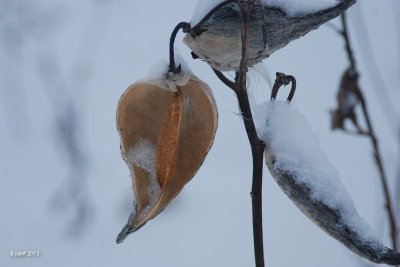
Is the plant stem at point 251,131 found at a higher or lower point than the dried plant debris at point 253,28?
lower

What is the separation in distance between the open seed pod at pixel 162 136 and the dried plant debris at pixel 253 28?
0.16ft

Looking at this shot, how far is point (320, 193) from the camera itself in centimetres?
49

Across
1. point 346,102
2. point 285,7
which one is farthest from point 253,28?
point 346,102

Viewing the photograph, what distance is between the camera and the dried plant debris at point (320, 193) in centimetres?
48

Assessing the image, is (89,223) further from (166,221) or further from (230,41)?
(230,41)

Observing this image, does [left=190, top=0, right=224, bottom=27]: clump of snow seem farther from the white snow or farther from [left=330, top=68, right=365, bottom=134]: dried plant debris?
[left=330, top=68, right=365, bottom=134]: dried plant debris

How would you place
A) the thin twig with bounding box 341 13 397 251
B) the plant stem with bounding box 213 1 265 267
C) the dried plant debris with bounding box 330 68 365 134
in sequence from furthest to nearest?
the dried plant debris with bounding box 330 68 365 134, the thin twig with bounding box 341 13 397 251, the plant stem with bounding box 213 1 265 267

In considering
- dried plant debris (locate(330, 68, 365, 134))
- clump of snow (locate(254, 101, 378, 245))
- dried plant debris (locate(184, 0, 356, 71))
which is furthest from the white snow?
dried plant debris (locate(330, 68, 365, 134))

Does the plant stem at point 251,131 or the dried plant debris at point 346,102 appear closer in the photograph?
the plant stem at point 251,131

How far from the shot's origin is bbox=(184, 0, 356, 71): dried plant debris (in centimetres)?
48

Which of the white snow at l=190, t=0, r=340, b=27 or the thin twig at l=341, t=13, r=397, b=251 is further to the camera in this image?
the thin twig at l=341, t=13, r=397, b=251

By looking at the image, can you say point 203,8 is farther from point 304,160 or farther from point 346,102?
point 346,102

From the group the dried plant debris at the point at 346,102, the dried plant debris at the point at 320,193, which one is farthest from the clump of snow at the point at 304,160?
the dried plant debris at the point at 346,102

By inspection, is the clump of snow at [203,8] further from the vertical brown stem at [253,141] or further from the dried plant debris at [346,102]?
the dried plant debris at [346,102]
